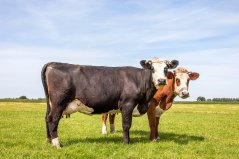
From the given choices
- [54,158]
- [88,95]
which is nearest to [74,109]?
[88,95]

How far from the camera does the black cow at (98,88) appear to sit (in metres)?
11.2

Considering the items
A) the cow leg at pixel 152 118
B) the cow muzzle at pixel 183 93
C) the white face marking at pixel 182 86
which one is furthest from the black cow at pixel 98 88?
the cow muzzle at pixel 183 93

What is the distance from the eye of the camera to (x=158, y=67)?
11750mm

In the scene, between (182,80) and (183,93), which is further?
(182,80)

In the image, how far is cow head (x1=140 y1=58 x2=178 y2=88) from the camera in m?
11.6

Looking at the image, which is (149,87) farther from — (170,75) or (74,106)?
(74,106)

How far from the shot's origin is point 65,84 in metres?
11.2

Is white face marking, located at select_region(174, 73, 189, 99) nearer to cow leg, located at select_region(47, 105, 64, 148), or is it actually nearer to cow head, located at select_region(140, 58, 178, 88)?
cow head, located at select_region(140, 58, 178, 88)

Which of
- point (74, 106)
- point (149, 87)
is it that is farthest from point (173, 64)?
point (74, 106)

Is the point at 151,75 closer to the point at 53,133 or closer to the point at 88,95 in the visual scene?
the point at 88,95

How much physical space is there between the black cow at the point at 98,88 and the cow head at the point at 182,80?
37cm

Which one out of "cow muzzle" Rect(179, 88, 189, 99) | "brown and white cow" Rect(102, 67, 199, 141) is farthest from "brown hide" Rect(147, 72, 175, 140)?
"cow muzzle" Rect(179, 88, 189, 99)

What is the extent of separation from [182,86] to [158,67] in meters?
1.20

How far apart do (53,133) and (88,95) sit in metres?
1.68
